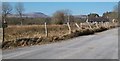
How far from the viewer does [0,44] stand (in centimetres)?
1977

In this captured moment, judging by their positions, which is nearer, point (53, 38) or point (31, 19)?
point (53, 38)

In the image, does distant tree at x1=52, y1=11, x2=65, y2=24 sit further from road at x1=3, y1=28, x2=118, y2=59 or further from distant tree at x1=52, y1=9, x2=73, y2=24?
road at x1=3, y1=28, x2=118, y2=59

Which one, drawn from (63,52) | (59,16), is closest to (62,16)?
(59,16)

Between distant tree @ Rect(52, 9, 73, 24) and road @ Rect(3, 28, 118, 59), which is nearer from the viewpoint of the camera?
road @ Rect(3, 28, 118, 59)

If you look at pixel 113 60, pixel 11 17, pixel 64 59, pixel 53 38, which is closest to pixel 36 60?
pixel 64 59

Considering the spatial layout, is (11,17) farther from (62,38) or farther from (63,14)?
(62,38)

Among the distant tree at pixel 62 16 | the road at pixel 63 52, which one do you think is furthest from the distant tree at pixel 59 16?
the road at pixel 63 52

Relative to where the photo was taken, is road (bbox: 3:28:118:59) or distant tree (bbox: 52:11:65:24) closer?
road (bbox: 3:28:118:59)

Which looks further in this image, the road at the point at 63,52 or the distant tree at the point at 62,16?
the distant tree at the point at 62,16

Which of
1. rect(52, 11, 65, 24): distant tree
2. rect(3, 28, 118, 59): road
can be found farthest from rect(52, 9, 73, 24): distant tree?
rect(3, 28, 118, 59): road

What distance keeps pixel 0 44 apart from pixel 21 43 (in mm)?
1700

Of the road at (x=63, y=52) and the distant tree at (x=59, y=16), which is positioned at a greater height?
the road at (x=63, y=52)

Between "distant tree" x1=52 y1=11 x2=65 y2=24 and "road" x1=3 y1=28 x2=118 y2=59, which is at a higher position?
"road" x1=3 y1=28 x2=118 y2=59

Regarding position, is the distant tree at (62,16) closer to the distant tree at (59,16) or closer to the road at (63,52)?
the distant tree at (59,16)
